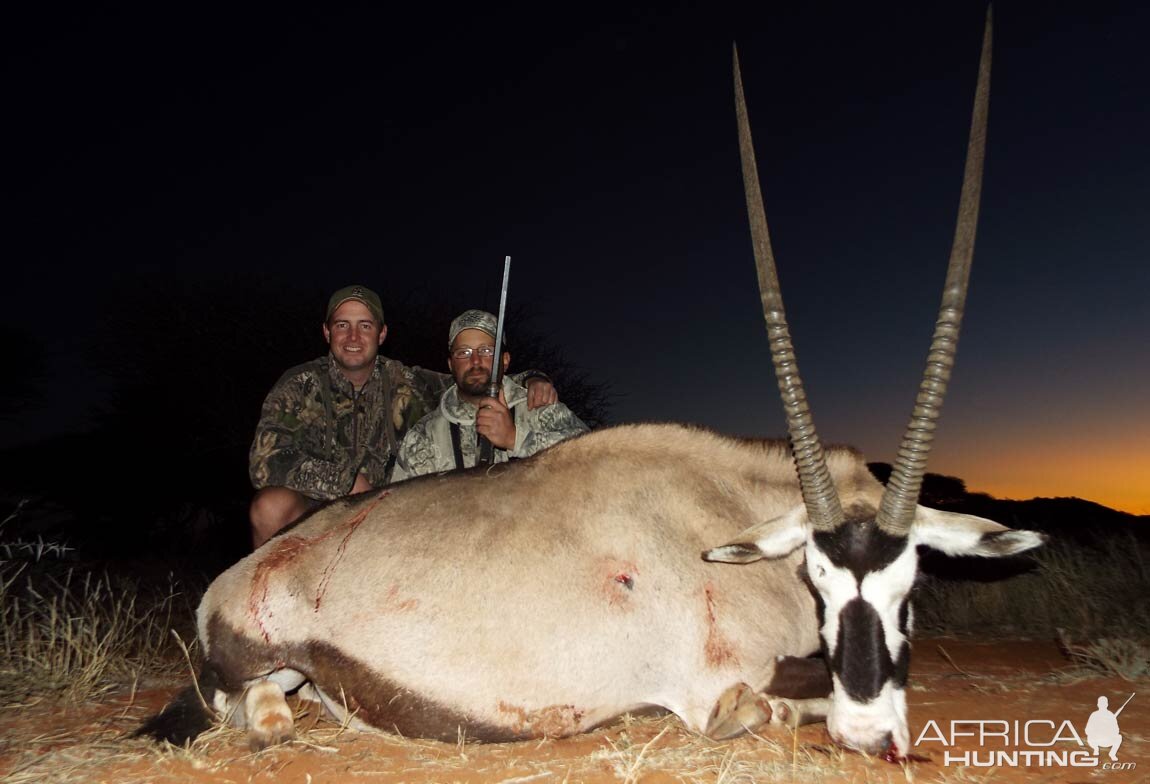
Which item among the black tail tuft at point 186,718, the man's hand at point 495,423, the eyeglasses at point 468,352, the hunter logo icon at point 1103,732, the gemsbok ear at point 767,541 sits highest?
the eyeglasses at point 468,352

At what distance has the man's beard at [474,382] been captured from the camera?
5355 mm

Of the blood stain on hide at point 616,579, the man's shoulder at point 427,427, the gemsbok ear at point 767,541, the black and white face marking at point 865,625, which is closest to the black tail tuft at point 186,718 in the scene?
the blood stain on hide at point 616,579

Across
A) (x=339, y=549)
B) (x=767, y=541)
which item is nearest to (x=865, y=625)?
→ (x=767, y=541)

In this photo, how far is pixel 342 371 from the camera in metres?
5.64

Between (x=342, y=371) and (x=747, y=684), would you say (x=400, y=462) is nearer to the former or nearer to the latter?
(x=342, y=371)

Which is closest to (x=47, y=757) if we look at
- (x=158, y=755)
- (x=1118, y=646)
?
(x=158, y=755)

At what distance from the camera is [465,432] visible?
17.3 feet

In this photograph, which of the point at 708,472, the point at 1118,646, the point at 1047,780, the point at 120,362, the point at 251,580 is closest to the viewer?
the point at 1047,780

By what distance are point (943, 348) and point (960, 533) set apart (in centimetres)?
74

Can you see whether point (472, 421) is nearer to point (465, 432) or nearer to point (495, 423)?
point (465, 432)

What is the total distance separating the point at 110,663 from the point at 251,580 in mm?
1882

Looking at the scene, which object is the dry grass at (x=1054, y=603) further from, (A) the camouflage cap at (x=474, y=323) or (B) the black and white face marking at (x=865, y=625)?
(A) the camouflage cap at (x=474, y=323)

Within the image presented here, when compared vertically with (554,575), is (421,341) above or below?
above
